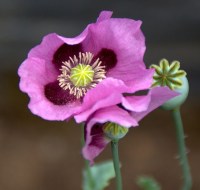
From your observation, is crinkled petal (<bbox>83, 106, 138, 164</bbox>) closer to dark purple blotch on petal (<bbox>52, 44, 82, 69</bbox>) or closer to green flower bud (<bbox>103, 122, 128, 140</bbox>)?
green flower bud (<bbox>103, 122, 128, 140</bbox>)

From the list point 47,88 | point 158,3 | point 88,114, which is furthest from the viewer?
point 158,3

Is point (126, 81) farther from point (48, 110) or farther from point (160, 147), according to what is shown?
point (160, 147)

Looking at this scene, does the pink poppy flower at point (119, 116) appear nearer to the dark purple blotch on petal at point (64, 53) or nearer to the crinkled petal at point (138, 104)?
the crinkled petal at point (138, 104)

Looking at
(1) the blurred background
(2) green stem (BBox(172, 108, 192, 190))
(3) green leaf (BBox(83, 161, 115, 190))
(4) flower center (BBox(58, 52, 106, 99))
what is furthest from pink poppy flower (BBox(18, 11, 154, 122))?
(1) the blurred background

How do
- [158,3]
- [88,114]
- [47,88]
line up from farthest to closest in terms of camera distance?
1. [158,3]
2. [47,88]
3. [88,114]

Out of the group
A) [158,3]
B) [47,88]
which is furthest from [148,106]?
[158,3]

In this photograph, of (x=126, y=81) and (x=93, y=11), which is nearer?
(x=126, y=81)

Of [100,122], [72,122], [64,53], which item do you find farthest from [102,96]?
[72,122]
